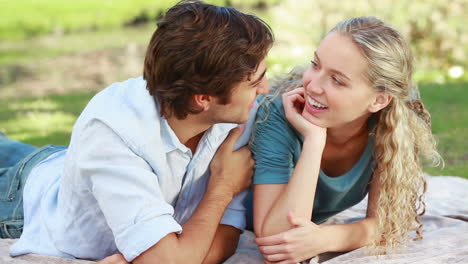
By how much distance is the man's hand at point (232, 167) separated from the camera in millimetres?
3291

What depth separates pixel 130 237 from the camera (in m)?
2.87

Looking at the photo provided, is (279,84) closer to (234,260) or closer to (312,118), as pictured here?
(312,118)

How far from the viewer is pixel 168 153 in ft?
10.3

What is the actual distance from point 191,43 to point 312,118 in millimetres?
686

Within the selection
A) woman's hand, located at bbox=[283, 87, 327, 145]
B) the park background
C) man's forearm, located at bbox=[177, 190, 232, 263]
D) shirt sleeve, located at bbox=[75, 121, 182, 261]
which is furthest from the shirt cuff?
the park background

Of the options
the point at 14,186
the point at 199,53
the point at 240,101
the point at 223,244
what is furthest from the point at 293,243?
the point at 14,186

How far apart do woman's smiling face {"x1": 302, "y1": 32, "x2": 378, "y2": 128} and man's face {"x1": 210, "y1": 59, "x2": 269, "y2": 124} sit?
24 centimetres

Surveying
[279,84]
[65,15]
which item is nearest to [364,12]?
[279,84]

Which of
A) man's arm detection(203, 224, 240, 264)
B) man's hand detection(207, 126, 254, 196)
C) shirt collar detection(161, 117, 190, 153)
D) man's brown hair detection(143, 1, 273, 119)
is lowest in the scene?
man's arm detection(203, 224, 240, 264)

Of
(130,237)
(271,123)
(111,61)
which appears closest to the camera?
(130,237)

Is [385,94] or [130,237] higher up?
[385,94]

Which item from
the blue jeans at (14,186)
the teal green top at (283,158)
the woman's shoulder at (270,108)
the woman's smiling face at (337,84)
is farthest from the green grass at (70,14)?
the woman's smiling face at (337,84)

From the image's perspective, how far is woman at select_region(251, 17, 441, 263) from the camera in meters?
3.13

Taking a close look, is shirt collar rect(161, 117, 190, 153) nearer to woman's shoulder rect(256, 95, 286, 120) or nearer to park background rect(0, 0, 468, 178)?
woman's shoulder rect(256, 95, 286, 120)
